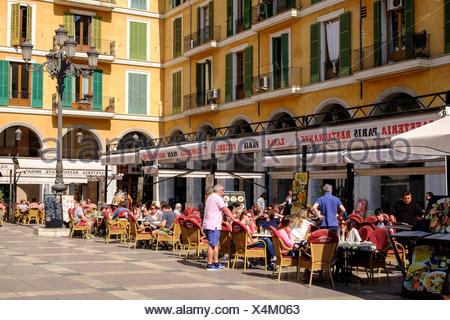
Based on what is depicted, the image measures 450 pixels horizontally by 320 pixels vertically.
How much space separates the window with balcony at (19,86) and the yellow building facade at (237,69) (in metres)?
0.12

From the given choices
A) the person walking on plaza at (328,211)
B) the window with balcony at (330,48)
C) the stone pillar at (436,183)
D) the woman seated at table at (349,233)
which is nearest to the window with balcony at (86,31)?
the window with balcony at (330,48)

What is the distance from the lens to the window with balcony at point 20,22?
32375 millimetres

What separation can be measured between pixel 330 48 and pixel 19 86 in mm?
16928

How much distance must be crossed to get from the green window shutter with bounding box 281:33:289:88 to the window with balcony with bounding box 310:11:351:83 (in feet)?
4.65

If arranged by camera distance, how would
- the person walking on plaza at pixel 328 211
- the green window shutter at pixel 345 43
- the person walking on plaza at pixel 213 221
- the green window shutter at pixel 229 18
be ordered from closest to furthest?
the person walking on plaza at pixel 328 211 < the person walking on plaza at pixel 213 221 < the green window shutter at pixel 345 43 < the green window shutter at pixel 229 18

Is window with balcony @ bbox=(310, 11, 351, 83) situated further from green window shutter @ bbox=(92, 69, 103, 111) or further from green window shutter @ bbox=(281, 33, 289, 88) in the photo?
green window shutter @ bbox=(92, 69, 103, 111)

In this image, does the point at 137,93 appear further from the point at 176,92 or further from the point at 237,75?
the point at 237,75

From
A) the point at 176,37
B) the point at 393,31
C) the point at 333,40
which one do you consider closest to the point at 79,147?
the point at 176,37

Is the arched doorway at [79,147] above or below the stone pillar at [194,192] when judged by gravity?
above

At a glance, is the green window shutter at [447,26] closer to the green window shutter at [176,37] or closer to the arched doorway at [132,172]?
the arched doorway at [132,172]

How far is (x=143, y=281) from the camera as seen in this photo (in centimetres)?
985

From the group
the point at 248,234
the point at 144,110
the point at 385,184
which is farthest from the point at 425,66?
the point at 144,110

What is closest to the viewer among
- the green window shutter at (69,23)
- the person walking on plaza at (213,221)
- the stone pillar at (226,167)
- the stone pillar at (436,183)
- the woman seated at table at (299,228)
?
the woman seated at table at (299,228)

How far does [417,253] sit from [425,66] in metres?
12.0
